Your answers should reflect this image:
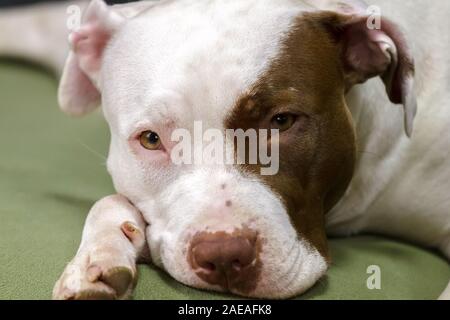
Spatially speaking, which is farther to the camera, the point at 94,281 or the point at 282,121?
the point at 282,121

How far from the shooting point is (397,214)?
1945 millimetres

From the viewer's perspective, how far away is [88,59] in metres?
1.94

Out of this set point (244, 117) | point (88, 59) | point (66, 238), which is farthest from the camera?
point (88, 59)

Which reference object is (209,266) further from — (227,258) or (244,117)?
(244,117)

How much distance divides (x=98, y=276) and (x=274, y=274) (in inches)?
12.8

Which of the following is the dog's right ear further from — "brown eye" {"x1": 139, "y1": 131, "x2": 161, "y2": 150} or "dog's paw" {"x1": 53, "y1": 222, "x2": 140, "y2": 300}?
"dog's paw" {"x1": 53, "y1": 222, "x2": 140, "y2": 300}

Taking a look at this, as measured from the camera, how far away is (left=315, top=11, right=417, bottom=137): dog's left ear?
1735mm

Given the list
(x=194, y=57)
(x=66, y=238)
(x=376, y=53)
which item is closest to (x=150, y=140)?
(x=194, y=57)

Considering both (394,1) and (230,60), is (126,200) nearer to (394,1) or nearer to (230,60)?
(230,60)

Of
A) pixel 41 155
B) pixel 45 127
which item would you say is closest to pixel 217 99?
pixel 41 155

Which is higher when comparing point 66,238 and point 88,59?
point 88,59

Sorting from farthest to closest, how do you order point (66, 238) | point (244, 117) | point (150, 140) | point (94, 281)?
point (66, 238) → point (150, 140) → point (244, 117) → point (94, 281)

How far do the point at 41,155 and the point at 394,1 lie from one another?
4.19 feet

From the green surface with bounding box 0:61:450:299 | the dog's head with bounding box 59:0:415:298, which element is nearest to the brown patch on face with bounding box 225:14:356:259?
the dog's head with bounding box 59:0:415:298
